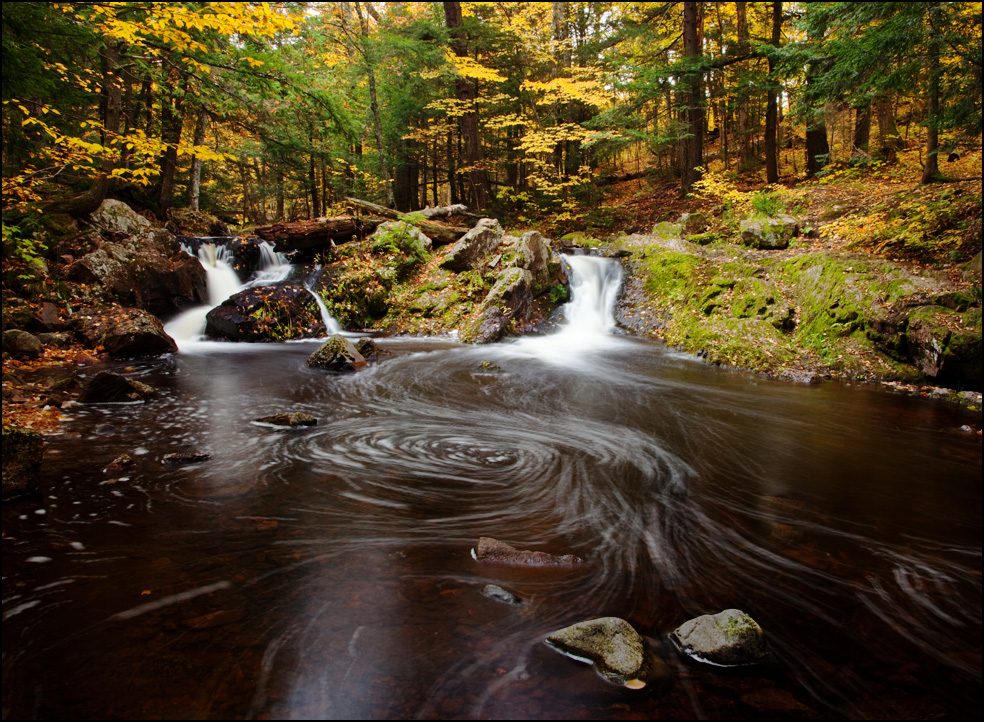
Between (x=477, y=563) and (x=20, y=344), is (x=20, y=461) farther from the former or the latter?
(x=20, y=344)

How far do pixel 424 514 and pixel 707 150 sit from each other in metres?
26.4

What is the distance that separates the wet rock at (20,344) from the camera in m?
7.64

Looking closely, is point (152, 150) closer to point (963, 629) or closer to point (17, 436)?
point (17, 436)

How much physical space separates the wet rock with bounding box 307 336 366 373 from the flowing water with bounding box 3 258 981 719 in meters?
2.39

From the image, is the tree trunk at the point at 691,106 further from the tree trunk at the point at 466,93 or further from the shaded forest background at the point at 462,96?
the tree trunk at the point at 466,93

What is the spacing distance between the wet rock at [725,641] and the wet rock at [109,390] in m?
6.98

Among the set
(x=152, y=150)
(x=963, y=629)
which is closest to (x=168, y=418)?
(x=152, y=150)

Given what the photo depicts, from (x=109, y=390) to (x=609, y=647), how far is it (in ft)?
22.3

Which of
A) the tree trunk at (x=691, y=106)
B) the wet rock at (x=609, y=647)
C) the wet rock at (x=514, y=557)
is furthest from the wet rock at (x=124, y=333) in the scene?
the tree trunk at (x=691, y=106)

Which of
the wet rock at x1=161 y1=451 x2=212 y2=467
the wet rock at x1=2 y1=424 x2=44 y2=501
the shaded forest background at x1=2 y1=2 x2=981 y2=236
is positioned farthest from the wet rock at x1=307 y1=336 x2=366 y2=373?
the wet rock at x1=2 y1=424 x2=44 y2=501

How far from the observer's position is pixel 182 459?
4398 millimetres

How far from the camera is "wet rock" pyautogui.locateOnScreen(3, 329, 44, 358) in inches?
301

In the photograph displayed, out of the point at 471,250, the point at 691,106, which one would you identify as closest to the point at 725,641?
the point at 471,250

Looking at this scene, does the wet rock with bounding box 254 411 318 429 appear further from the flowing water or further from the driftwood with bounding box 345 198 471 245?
the driftwood with bounding box 345 198 471 245
